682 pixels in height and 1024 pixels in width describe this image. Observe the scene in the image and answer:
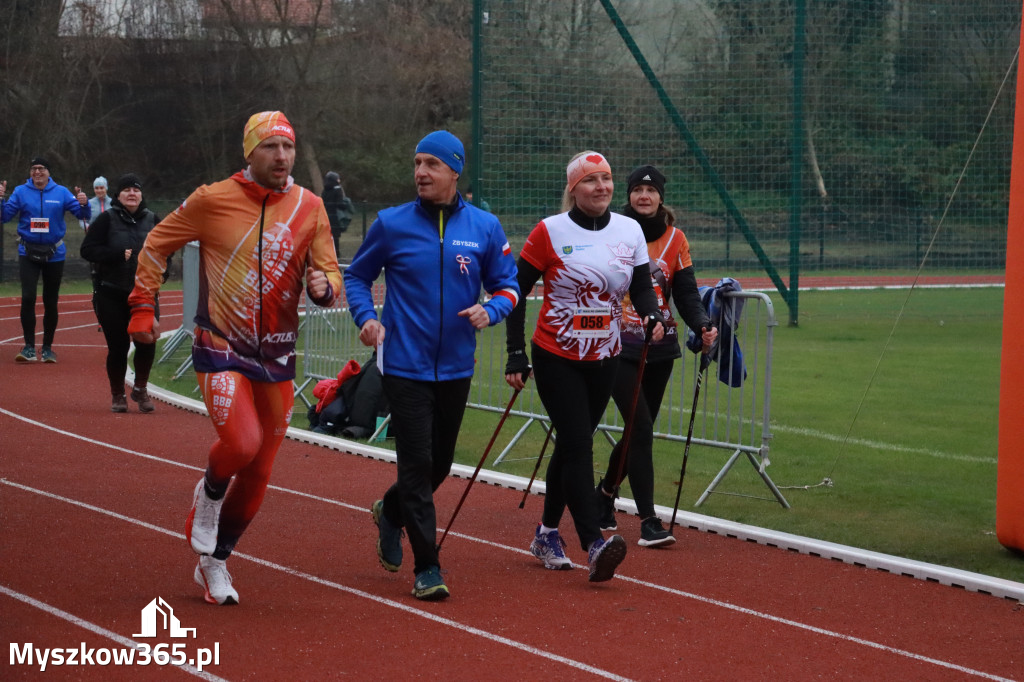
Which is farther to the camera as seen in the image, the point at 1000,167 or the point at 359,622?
the point at 1000,167

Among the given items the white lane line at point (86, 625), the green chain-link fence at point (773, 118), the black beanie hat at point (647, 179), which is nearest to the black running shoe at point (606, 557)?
the white lane line at point (86, 625)

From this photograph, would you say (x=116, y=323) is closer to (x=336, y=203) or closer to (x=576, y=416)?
(x=576, y=416)

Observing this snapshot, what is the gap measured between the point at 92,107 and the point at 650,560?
36385 mm

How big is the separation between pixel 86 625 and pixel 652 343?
3.27 metres

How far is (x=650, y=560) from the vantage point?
679cm

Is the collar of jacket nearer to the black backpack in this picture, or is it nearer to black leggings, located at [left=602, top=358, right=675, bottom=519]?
black leggings, located at [left=602, top=358, right=675, bottom=519]

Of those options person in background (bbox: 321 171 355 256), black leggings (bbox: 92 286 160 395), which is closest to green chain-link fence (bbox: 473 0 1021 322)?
black leggings (bbox: 92 286 160 395)

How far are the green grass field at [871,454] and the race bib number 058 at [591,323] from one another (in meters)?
1.99

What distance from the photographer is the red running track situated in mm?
4973

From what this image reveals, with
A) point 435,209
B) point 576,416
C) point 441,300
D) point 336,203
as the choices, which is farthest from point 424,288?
point 336,203

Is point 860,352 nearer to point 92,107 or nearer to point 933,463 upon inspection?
point 933,463

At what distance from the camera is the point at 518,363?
6414 millimetres

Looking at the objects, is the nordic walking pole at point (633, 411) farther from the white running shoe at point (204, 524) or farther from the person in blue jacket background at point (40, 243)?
the person in blue jacket background at point (40, 243)

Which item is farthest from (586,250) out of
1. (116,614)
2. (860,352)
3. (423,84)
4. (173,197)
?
(423,84)
